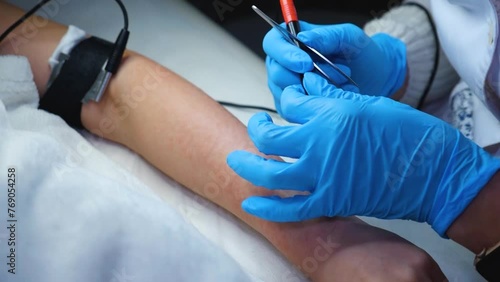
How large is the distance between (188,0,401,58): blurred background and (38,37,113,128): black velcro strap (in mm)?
393

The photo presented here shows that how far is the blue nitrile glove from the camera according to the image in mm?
625

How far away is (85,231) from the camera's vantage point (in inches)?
21.2

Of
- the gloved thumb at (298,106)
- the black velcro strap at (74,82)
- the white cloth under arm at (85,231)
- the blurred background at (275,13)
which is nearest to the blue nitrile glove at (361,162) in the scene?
the gloved thumb at (298,106)

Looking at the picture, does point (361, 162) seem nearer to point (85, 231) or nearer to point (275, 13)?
point (85, 231)

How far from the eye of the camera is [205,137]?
0.78 meters

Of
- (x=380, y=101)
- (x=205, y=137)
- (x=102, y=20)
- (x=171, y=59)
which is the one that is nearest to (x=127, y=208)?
(x=205, y=137)

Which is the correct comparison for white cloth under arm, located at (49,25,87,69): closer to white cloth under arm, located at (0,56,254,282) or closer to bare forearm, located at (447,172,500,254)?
white cloth under arm, located at (0,56,254,282)

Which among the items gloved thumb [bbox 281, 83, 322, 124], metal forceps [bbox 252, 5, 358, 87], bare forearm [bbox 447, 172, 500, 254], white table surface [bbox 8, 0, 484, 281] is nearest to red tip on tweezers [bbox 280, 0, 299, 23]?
metal forceps [bbox 252, 5, 358, 87]

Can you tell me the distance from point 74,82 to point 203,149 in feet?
0.84

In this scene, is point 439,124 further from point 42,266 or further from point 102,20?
point 102,20

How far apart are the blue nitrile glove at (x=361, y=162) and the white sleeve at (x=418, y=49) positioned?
1.09 feet

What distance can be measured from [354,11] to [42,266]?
0.82m

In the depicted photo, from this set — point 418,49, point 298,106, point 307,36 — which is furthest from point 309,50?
point 418,49

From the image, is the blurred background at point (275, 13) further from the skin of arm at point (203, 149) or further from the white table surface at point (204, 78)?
the skin of arm at point (203, 149)
